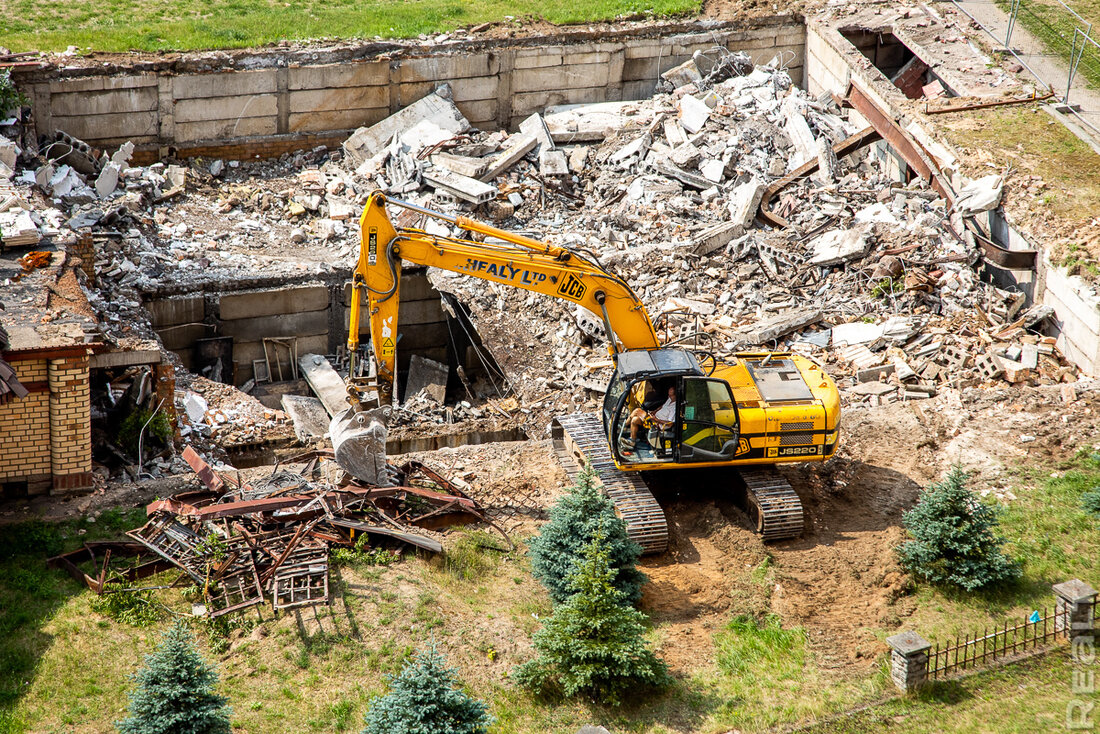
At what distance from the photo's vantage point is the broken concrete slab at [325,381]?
19500 millimetres

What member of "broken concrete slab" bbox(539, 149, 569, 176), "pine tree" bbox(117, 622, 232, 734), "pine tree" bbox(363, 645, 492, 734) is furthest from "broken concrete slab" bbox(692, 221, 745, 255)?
"pine tree" bbox(117, 622, 232, 734)

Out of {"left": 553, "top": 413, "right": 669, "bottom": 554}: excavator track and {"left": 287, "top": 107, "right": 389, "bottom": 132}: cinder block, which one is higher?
{"left": 287, "top": 107, "right": 389, "bottom": 132}: cinder block

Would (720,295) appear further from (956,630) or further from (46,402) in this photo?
(46,402)

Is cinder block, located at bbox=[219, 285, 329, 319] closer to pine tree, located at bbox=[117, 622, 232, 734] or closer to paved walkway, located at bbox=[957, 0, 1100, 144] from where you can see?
pine tree, located at bbox=[117, 622, 232, 734]

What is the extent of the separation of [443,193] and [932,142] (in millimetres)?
9305

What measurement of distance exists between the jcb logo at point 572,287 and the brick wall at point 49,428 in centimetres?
603

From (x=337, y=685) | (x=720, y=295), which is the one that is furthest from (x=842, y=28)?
(x=337, y=685)

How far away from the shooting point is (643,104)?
24.9 metres

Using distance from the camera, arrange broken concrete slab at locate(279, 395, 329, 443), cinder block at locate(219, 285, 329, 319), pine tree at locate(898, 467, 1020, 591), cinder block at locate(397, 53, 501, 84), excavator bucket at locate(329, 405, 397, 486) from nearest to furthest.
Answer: pine tree at locate(898, 467, 1020, 591) → excavator bucket at locate(329, 405, 397, 486) → broken concrete slab at locate(279, 395, 329, 443) → cinder block at locate(219, 285, 329, 319) → cinder block at locate(397, 53, 501, 84)

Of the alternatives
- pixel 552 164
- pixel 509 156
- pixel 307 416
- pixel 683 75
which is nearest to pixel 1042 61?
pixel 683 75

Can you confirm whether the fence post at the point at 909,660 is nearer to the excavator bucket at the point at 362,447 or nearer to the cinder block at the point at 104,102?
the excavator bucket at the point at 362,447

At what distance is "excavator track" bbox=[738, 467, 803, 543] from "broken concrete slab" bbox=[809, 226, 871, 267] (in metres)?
6.48

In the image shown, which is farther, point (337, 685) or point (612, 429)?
point (612, 429)

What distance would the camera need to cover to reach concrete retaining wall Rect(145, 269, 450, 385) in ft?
66.0
